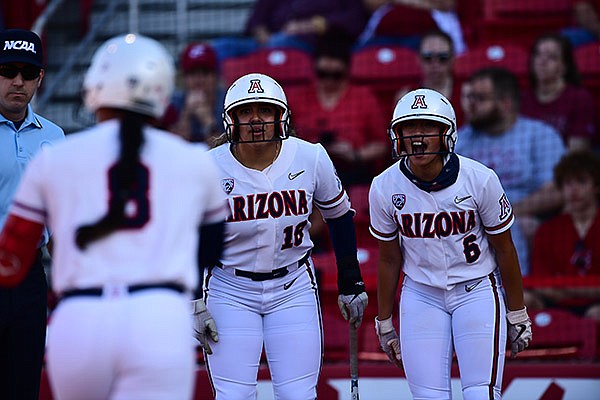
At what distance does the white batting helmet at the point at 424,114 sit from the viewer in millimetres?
4992

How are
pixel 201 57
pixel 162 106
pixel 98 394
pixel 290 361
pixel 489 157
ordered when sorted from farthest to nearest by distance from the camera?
pixel 201 57
pixel 489 157
pixel 290 361
pixel 162 106
pixel 98 394

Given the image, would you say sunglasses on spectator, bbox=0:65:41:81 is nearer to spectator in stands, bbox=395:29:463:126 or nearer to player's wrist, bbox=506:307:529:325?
player's wrist, bbox=506:307:529:325

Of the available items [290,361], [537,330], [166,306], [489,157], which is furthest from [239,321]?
[489,157]

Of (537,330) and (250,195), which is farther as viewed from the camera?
(537,330)

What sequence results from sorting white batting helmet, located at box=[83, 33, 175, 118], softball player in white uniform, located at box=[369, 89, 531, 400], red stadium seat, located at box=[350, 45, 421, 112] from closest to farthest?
white batting helmet, located at box=[83, 33, 175, 118] < softball player in white uniform, located at box=[369, 89, 531, 400] < red stadium seat, located at box=[350, 45, 421, 112]

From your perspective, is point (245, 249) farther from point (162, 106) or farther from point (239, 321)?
point (162, 106)

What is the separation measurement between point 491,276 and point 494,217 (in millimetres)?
291

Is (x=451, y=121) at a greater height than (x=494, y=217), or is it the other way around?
(x=451, y=121)

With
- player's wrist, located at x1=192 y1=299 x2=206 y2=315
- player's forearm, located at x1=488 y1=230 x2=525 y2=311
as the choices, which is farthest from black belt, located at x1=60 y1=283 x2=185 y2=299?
player's forearm, located at x1=488 y1=230 x2=525 y2=311

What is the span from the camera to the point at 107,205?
3225 millimetres

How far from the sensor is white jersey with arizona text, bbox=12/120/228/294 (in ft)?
10.6

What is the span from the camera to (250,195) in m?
4.91

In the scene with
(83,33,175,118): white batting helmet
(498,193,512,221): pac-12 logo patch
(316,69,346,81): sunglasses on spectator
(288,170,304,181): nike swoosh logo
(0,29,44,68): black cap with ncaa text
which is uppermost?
(316,69,346,81): sunglasses on spectator

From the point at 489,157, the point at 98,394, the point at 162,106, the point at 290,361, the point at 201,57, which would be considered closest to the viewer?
the point at 98,394
